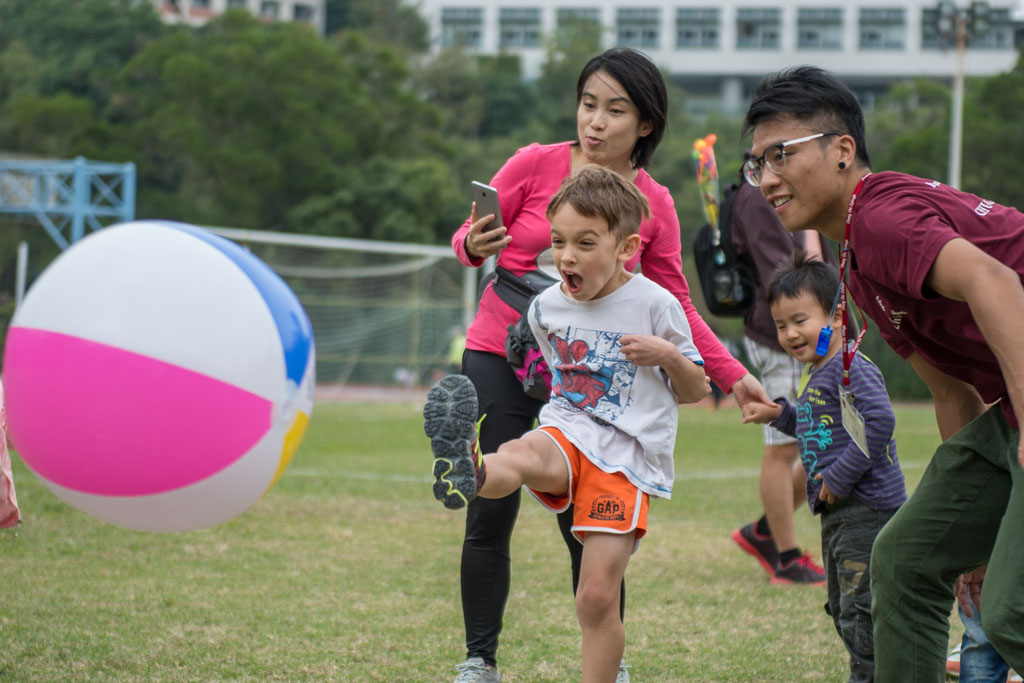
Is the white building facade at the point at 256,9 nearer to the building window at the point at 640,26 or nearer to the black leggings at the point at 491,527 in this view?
the building window at the point at 640,26

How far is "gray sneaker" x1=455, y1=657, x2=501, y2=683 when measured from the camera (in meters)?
4.05

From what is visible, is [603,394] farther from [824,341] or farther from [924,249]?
[924,249]

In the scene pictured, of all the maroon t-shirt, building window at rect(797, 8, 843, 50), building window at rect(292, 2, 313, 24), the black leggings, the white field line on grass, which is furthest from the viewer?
building window at rect(292, 2, 313, 24)

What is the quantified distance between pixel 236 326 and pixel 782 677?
2.55m

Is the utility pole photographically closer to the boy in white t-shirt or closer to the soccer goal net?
the soccer goal net

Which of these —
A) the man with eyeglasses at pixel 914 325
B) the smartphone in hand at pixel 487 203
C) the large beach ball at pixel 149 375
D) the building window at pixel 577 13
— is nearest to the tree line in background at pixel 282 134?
Answer: the building window at pixel 577 13

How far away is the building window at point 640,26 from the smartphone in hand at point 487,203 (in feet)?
273

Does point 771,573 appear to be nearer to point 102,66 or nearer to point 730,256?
point 730,256

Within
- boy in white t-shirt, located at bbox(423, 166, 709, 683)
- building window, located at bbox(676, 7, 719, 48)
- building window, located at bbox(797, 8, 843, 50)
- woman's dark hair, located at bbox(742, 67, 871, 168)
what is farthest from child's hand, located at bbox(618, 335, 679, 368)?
building window, located at bbox(676, 7, 719, 48)

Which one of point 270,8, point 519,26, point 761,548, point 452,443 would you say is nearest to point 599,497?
point 452,443

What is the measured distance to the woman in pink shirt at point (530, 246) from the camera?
410 centimetres

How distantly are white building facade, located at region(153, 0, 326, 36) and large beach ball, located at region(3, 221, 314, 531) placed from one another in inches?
3063

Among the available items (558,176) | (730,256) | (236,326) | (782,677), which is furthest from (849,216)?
(730,256)

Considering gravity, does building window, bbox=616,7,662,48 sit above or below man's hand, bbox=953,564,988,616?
above
